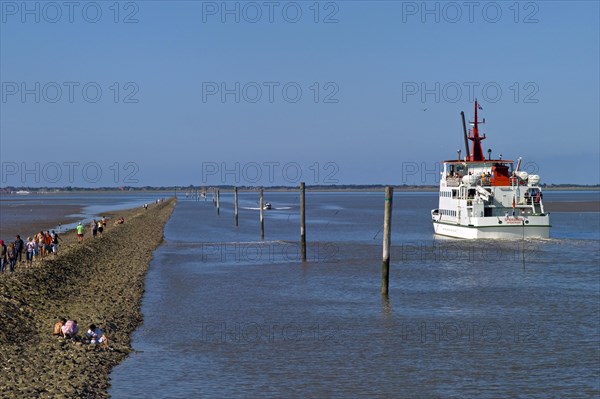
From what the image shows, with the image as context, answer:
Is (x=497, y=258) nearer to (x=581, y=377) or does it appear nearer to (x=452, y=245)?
(x=452, y=245)

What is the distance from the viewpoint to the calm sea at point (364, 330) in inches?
740

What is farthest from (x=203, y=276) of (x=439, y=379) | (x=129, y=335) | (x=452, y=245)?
(x=452, y=245)

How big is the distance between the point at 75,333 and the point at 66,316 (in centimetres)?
370

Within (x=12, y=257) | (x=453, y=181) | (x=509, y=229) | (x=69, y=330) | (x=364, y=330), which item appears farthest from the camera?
(x=453, y=181)

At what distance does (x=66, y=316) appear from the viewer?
24.4 meters

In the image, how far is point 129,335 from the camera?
23328 millimetres

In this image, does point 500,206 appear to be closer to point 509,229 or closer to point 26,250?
point 509,229

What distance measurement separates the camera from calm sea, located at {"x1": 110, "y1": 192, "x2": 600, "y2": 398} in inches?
740

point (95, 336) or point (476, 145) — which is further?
point (476, 145)

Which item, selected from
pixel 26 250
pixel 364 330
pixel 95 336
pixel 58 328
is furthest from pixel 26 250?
pixel 364 330

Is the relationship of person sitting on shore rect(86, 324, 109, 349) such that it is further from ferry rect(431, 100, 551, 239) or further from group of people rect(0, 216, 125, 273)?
ferry rect(431, 100, 551, 239)

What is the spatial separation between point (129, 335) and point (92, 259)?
18.9m

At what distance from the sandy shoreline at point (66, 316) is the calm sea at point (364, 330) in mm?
738

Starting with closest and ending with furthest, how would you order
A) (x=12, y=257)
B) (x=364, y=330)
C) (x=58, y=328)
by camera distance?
(x=58, y=328), (x=364, y=330), (x=12, y=257)
